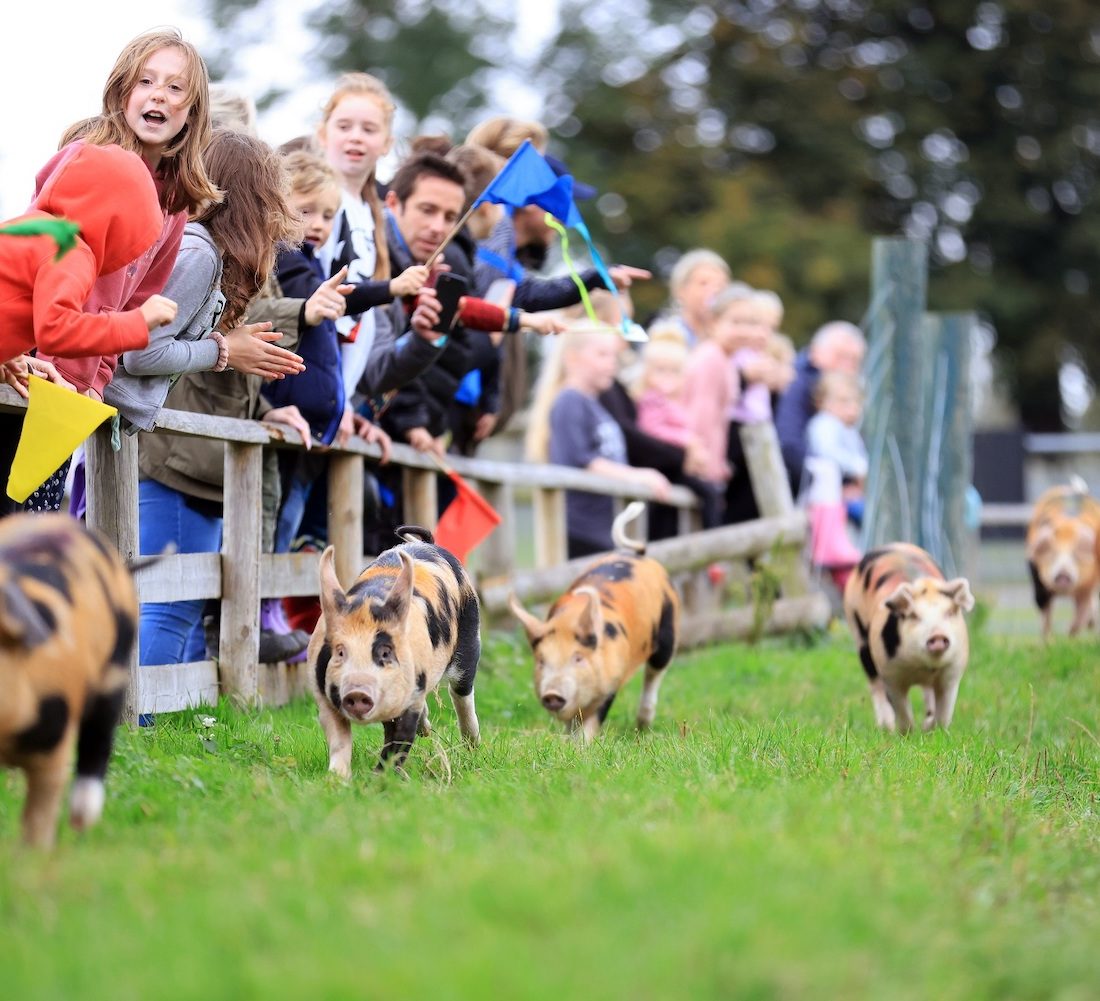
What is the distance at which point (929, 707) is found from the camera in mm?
8219

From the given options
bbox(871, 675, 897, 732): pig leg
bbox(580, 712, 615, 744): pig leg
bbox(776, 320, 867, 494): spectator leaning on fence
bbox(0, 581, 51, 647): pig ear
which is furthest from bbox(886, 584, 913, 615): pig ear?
bbox(776, 320, 867, 494): spectator leaning on fence

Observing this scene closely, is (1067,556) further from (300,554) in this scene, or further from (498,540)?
(300,554)

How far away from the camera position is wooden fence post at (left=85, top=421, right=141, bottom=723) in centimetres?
610

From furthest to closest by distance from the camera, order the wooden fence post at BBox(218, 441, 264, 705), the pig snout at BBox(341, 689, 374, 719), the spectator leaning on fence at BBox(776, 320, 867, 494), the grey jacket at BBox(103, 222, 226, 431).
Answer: the spectator leaning on fence at BBox(776, 320, 867, 494), the wooden fence post at BBox(218, 441, 264, 705), the grey jacket at BBox(103, 222, 226, 431), the pig snout at BBox(341, 689, 374, 719)

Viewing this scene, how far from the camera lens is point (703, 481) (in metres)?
13.1

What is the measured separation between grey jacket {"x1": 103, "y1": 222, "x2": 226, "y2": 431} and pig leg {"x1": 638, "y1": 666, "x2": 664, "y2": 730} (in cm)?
306

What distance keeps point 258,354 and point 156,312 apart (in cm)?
117

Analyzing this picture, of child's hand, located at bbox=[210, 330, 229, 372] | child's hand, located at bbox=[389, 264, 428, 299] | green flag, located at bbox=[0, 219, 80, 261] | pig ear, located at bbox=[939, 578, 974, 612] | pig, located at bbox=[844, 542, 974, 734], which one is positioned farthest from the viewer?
pig ear, located at bbox=[939, 578, 974, 612]

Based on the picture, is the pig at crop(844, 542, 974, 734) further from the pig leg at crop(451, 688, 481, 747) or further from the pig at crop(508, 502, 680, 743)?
the pig leg at crop(451, 688, 481, 747)

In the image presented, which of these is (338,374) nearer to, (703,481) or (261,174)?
(261,174)

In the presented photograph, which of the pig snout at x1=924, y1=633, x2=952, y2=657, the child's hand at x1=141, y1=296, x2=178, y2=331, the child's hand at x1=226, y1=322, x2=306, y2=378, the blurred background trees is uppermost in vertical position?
the blurred background trees

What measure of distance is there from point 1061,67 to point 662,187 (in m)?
7.62

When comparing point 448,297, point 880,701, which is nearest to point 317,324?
point 448,297

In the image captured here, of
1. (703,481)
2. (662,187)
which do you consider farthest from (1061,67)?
(703,481)
